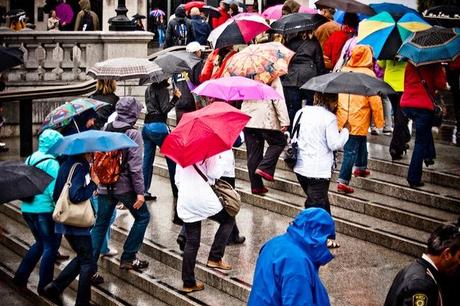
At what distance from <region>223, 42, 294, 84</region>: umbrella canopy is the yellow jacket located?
2.64 ft

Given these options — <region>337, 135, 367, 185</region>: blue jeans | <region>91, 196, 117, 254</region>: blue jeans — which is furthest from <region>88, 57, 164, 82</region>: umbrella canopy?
<region>337, 135, 367, 185</region>: blue jeans

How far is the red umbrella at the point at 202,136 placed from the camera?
424 inches

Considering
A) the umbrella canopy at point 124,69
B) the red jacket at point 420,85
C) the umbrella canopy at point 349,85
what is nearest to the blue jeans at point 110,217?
the umbrella canopy at point 349,85

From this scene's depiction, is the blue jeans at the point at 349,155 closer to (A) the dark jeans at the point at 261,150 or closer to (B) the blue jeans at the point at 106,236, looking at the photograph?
(A) the dark jeans at the point at 261,150

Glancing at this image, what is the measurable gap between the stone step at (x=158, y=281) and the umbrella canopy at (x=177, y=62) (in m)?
2.14

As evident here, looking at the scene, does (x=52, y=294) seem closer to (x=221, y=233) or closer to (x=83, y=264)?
(x=83, y=264)

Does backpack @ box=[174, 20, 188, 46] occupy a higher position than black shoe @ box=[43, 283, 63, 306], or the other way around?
backpack @ box=[174, 20, 188, 46]

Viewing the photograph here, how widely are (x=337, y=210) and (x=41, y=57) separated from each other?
29.5 feet

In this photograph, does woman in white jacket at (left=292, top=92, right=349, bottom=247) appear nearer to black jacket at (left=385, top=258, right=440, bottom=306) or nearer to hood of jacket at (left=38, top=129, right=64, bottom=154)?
hood of jacket at (left=38, top=129, right=64, bottom=154)

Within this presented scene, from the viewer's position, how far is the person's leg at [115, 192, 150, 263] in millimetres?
11805

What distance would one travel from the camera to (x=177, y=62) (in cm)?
1446

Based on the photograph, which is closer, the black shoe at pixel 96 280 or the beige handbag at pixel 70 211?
the beige handbag at pixel 70 211

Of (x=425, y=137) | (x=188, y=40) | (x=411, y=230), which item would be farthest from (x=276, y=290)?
(x=188, y=40)

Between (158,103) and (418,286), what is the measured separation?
25.0 feet
